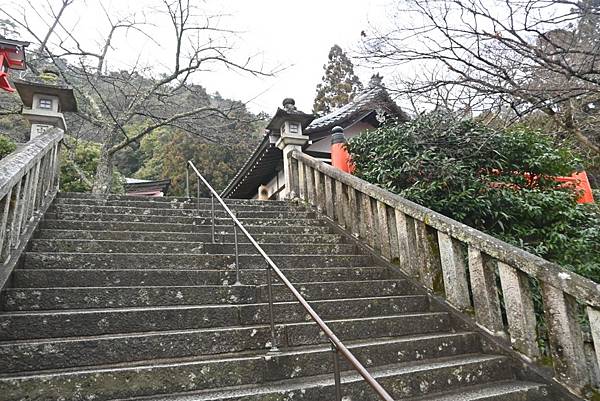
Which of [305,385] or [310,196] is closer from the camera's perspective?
[305,385]

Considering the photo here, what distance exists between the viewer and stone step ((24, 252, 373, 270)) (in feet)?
11.0

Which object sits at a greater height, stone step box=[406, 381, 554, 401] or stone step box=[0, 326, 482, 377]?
stone step box=[0, 326, 482, 377]

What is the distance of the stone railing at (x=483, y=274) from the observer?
8.95 ft

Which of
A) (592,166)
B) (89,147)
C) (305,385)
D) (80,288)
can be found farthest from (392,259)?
(89,147)

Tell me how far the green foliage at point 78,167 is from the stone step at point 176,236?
9.68 meters

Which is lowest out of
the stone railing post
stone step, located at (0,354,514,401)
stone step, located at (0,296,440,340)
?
stone step, located at (0,354,514,401)

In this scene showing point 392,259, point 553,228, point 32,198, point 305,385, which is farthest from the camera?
point 553,228

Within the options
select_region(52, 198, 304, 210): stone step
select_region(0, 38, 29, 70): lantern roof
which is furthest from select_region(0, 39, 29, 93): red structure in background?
select_region(52, 198, 304, 210): stone step

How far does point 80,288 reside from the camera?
9.73ft

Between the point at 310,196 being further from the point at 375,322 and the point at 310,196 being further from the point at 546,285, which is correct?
the point at 546,285

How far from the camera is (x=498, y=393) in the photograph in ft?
8.57

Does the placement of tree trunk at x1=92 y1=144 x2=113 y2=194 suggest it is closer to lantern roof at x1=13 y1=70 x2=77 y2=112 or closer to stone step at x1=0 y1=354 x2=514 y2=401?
lantern roof at x1=13 y1=70 x2=77 y2=112

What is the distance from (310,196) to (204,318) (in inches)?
146

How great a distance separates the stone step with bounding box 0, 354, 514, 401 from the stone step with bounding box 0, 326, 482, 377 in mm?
107
